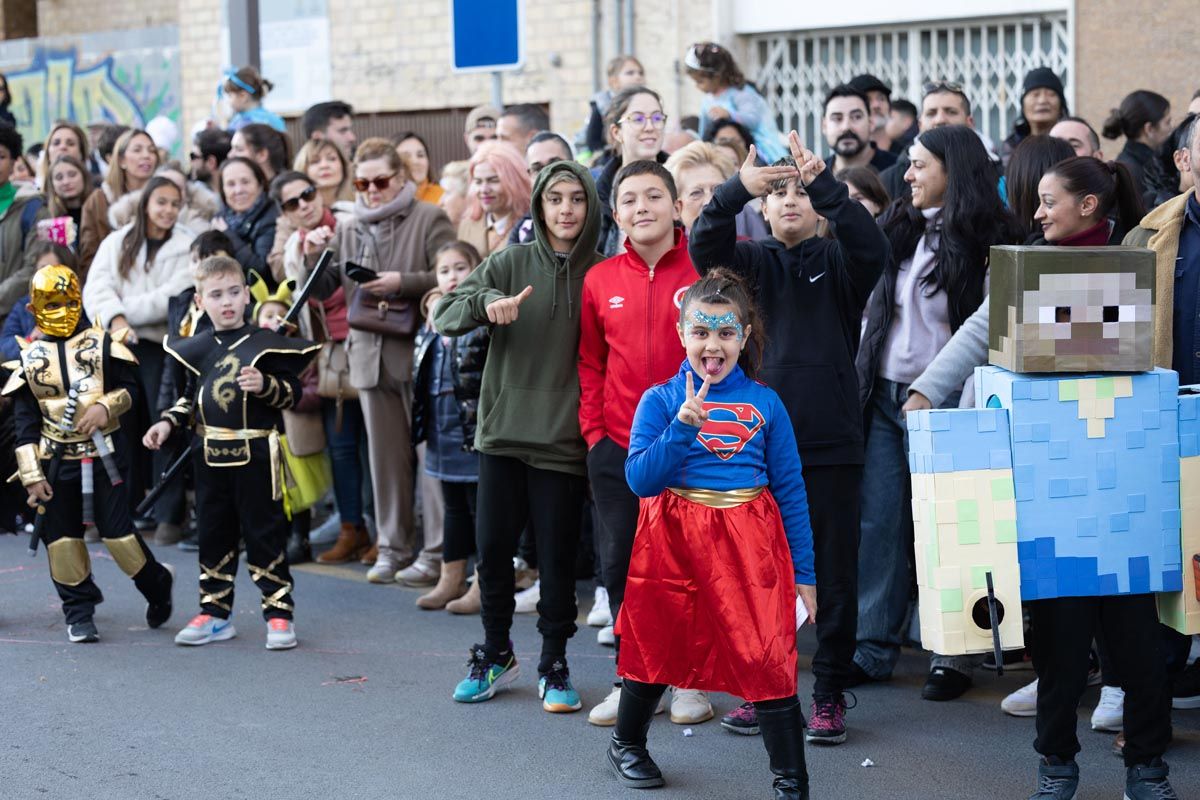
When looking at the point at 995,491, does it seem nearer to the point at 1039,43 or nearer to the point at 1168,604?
the point at 1168,604

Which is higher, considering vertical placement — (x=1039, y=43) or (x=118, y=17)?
(x=118, y=17)

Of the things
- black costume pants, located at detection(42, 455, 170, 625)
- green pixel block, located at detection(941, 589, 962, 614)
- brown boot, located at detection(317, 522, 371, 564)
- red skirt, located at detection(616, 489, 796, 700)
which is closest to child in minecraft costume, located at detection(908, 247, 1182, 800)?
green pixel block, located at detection(941, 589, 962, 614)

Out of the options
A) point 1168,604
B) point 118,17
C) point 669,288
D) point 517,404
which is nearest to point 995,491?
point 1168,604

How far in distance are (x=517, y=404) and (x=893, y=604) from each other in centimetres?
166

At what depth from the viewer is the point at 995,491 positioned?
4312 millimetres

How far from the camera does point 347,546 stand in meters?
8.48

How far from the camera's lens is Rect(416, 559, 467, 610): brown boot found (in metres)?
7.33

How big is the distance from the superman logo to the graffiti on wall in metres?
14.8

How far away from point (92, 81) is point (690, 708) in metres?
17.2

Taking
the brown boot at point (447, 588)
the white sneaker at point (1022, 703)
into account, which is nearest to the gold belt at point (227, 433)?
the brown boot at point (447, 588)

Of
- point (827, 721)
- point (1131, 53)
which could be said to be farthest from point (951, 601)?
point (1131, 53)

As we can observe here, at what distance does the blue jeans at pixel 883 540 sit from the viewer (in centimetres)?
600

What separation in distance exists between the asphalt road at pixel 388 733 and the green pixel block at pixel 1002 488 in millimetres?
1049

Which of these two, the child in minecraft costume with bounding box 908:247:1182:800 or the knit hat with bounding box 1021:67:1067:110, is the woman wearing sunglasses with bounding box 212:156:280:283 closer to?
the knit hat with bounding box 1021:67:1067:110
